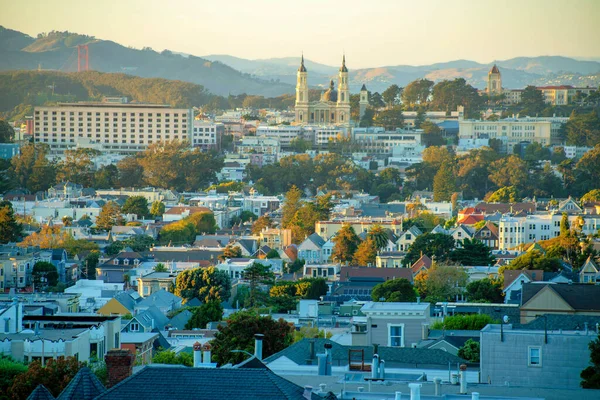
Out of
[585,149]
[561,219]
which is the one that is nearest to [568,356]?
[561,219]

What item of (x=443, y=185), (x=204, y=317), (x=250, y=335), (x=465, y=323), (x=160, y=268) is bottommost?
(x=160, y=268)

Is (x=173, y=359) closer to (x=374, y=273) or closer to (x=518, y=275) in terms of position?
(x=518, y=275)

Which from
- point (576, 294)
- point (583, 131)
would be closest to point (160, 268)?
point (576, 294)

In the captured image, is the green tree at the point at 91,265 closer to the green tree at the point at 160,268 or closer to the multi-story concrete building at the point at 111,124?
the green tree at the point at 160,268

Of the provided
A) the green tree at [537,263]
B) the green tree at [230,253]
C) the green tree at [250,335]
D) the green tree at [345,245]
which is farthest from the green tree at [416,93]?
the green tree at [250,335]

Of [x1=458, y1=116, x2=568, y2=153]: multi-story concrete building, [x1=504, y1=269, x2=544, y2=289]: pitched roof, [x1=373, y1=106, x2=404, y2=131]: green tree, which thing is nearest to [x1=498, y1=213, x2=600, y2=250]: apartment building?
[x1=504, y1=269, x2=544, y2=289]: pitched roof

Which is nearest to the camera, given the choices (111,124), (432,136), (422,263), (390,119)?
(422,263)

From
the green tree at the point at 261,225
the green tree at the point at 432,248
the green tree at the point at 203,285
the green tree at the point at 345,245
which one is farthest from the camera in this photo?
the green tree at the point at 261,225
